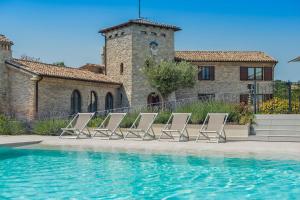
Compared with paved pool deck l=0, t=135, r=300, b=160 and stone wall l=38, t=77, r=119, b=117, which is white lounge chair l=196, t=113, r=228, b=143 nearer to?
paved pool deck l=0, t=135, r=300, b=160

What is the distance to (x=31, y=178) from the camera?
8.34 m

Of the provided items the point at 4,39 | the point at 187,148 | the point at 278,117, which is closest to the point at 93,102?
the point at 4,39

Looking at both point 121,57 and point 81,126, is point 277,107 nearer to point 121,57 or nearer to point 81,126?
point 81,126

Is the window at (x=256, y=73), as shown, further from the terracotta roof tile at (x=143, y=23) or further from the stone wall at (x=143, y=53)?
the stone wall at (x=143, y=53)

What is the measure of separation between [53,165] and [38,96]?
1178 cm

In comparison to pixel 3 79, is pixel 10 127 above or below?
below

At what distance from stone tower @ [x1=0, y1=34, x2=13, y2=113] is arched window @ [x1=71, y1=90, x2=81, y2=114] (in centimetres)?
363

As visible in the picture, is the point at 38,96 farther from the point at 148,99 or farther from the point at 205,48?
the point at 205,48

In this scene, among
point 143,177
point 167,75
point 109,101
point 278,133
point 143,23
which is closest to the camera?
point 143,177

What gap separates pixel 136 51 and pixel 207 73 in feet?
21.7

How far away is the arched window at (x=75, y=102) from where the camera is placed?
2365 cm

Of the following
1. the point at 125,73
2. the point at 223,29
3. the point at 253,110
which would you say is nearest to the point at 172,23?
the point at 125,73

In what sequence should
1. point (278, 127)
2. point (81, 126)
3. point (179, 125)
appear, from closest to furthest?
point (179, 125) < point (278, 127) < point (81, 126)

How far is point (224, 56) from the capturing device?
32.3 m
